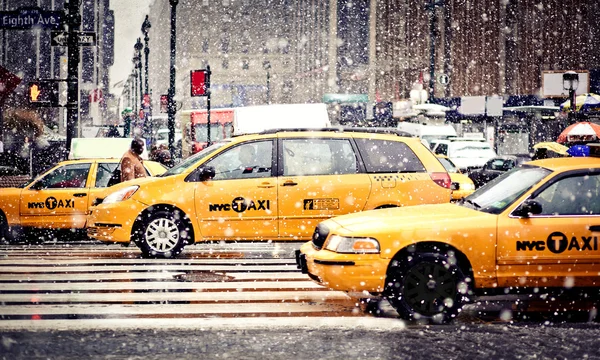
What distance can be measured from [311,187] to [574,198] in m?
4.51

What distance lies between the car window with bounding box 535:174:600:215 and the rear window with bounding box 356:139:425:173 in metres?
3.96

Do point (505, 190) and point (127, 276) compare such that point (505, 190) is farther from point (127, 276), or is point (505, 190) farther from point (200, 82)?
point (200, 82)

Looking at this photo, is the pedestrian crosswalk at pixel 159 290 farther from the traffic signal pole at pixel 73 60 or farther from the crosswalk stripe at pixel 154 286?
the traffic signal pole at pixel 73 60

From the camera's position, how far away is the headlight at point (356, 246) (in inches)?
307

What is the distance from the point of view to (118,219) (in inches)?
474

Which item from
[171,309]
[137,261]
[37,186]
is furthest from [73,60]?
[171,309]

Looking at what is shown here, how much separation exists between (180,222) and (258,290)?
2995 millimetres

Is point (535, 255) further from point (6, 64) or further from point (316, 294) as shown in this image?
point (6, 64)

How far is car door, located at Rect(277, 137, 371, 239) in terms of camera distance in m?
12.0

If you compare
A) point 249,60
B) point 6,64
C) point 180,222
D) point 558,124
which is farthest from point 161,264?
point 249,60

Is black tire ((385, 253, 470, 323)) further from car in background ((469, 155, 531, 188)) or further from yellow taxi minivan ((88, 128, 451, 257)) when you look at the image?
car in background ((469, 155, 531, 188))

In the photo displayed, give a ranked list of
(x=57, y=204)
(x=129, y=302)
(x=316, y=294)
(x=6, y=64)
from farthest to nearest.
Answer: (x=6, y=64)
(x=57, y=204)
(x=316, y=294)
(x=129, y=302)

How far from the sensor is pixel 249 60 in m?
179

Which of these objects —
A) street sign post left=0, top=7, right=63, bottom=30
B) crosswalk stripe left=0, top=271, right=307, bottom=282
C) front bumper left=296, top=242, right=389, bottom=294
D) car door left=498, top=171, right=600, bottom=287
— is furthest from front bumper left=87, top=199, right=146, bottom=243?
A: street sign post left=0, top=7, right=63, bottom=30
